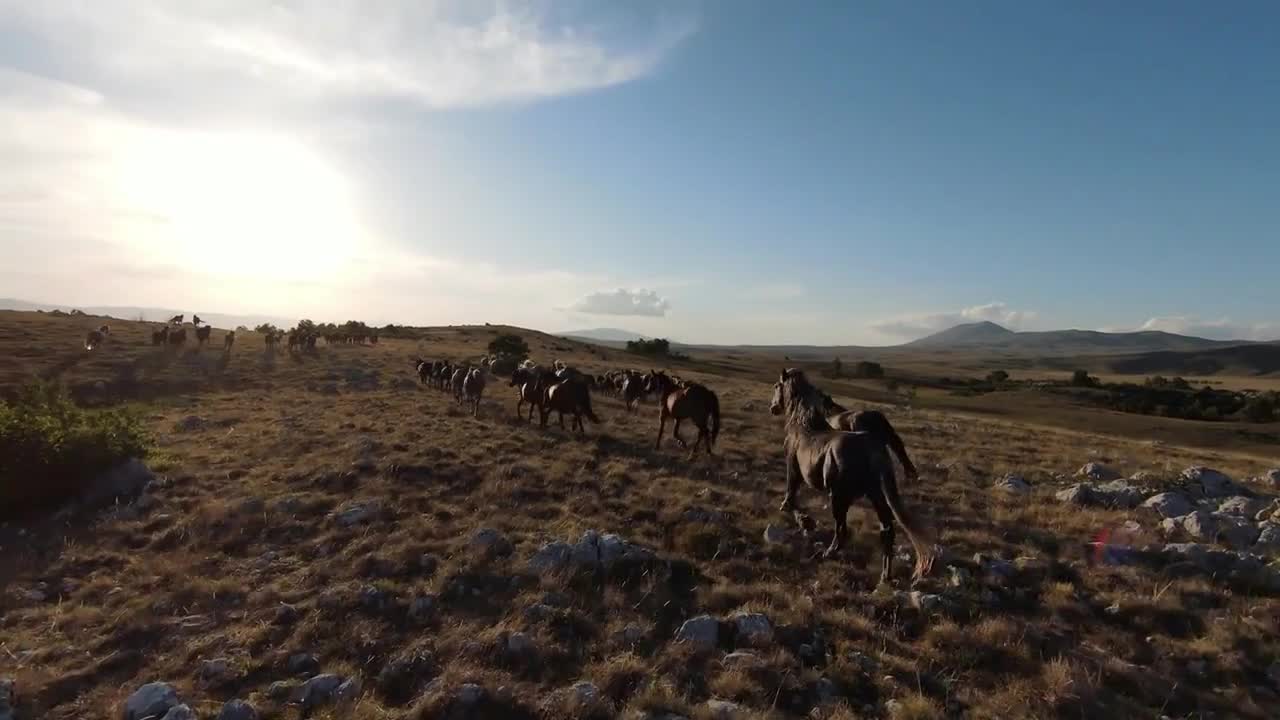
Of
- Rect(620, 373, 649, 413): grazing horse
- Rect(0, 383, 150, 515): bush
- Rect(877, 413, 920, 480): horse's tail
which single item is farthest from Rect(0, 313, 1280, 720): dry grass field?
Rect(620, 373, 649, 413): grazing horse

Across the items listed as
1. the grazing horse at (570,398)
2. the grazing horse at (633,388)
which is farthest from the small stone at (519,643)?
the grazing horse at (633,388)

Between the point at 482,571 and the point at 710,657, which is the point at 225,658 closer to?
the point at 482,571

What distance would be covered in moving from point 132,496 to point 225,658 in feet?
24.6

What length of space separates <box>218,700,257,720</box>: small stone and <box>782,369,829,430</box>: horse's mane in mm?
8169

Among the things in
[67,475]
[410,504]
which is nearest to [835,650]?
[410,504]

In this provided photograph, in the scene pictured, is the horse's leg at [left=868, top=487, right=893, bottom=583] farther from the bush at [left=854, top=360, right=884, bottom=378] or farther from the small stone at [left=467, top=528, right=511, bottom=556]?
the bush at [left=854, top=360, right=884, bottom=378]

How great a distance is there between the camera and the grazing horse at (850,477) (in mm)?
8219

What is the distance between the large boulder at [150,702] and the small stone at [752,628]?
5.72 m

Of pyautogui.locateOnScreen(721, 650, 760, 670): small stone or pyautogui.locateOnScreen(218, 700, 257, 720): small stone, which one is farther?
pyautogui.locateOnScreen(721, 650, 760, 670): small stone

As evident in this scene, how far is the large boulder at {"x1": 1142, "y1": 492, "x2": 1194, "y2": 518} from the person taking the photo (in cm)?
1120

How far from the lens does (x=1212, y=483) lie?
1362 cm

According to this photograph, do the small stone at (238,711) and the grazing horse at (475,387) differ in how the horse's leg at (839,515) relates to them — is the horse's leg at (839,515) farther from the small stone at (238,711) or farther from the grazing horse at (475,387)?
the grazing horse at (475,387)

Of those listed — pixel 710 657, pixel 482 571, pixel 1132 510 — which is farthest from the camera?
pixel 1132 510

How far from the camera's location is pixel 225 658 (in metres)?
6.94
